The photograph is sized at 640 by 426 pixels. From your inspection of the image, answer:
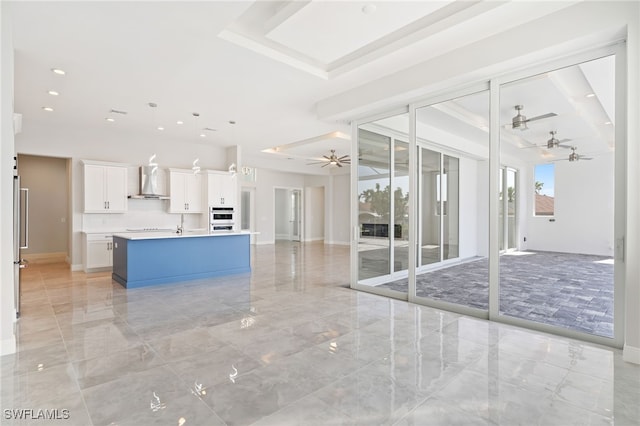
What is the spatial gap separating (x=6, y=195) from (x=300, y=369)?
3.03 m

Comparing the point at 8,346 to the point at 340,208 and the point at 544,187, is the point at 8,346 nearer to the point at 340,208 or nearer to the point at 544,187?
the point at 544,187

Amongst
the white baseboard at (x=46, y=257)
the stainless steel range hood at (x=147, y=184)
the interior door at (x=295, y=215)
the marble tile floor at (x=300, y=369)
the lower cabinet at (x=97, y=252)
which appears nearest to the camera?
the marble tile floor at (x=300, y=369)

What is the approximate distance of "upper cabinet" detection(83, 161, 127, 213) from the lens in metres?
6.97

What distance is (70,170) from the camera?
285 inches

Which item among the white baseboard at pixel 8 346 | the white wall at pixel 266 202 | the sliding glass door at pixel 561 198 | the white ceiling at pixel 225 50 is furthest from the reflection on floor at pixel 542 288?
the white wall at pixel 266 202

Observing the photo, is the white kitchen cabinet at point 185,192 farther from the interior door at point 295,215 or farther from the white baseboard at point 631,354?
the white baseboard at point 631,354

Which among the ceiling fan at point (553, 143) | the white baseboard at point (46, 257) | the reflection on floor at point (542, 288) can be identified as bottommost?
the white baseboard at point (46, 257)

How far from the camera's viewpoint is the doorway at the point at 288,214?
14.2 m

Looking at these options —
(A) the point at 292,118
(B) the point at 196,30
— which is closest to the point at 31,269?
(A) the point at 292,118

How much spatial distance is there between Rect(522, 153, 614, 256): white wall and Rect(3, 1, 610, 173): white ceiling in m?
1.02

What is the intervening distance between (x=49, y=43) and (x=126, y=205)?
4440 mm

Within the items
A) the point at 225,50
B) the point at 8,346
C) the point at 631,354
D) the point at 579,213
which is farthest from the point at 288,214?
the point at 631,354

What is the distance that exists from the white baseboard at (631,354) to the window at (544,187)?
8.54ft

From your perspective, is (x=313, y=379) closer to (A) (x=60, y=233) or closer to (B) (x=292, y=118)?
(B) (x=292, y=118)
